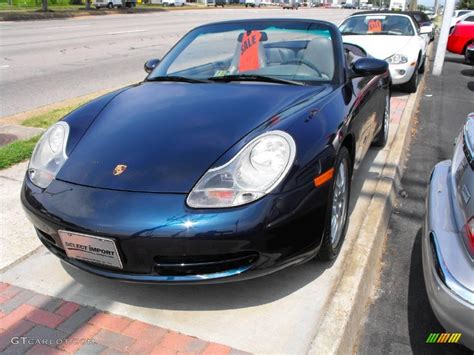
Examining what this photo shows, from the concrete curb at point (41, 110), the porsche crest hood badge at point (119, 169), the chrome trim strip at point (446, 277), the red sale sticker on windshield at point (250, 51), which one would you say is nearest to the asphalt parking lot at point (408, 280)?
the chrome trim strip at point (446, 277)

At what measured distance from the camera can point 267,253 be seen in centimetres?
226

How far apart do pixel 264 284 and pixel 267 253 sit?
0.49m

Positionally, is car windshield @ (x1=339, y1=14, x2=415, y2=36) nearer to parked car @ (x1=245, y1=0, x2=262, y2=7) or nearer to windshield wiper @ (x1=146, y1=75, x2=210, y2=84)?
windshield wiper @ (x1=146, y1=75, x2=210, y2=84)

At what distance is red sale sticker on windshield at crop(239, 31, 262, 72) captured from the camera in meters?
3.50

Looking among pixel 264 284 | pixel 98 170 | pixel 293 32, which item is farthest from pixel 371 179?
pixel 98 170

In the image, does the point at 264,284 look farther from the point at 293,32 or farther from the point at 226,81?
the point at 293,32

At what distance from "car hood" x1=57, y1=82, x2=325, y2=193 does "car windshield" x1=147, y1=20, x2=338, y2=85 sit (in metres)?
0.25

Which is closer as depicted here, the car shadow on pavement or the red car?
the car shadow on pavement

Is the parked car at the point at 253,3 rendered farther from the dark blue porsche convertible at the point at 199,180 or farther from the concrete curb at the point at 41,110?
the dark blue porsche convertible at the point at 199,180

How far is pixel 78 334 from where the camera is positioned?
7.55 ft

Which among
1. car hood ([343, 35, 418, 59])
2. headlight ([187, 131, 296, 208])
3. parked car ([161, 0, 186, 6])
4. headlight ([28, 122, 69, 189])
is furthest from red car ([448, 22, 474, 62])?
parked car ([161, 0, 186, 6])

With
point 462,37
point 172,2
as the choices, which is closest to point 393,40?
point 462,37

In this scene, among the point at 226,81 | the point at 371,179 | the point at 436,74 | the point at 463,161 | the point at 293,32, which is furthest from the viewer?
the point at 436,74

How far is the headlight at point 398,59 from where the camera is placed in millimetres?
7710
